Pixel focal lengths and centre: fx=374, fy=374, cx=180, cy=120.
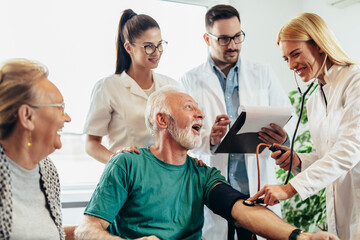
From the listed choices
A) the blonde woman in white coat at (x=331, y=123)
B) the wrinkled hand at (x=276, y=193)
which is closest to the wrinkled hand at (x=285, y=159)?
the blonde woman in white coat at (x=331, y=123)

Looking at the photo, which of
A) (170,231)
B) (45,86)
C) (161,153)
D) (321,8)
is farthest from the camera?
(321,8)

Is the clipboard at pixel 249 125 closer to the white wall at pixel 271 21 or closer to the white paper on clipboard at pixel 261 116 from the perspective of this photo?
the white paper on clipboard at pixel 261 116

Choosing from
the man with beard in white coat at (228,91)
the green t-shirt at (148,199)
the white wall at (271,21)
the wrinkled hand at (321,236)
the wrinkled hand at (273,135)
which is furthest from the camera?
the white wall at (271,21)

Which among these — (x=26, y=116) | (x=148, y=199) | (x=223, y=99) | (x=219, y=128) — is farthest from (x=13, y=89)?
(x=223, y=99)

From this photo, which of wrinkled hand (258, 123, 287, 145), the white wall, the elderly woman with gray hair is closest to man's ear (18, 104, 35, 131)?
the elderly woman with gray hair

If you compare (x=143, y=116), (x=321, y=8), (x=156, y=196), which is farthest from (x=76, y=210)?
(x=321, y=8)

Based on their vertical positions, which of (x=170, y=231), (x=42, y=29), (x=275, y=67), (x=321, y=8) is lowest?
(x=170, y=231)

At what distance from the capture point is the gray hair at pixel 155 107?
178 centimetres

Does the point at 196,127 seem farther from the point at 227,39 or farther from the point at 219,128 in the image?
the point at 227,39

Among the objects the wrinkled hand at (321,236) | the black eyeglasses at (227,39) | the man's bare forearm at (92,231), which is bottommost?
the man's bare forearm at (92,231)

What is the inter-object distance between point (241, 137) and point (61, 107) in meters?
0.91

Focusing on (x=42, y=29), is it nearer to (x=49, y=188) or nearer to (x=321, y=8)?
(x=49, y=188)

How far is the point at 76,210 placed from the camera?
9.21 ft

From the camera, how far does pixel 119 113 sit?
196cm
